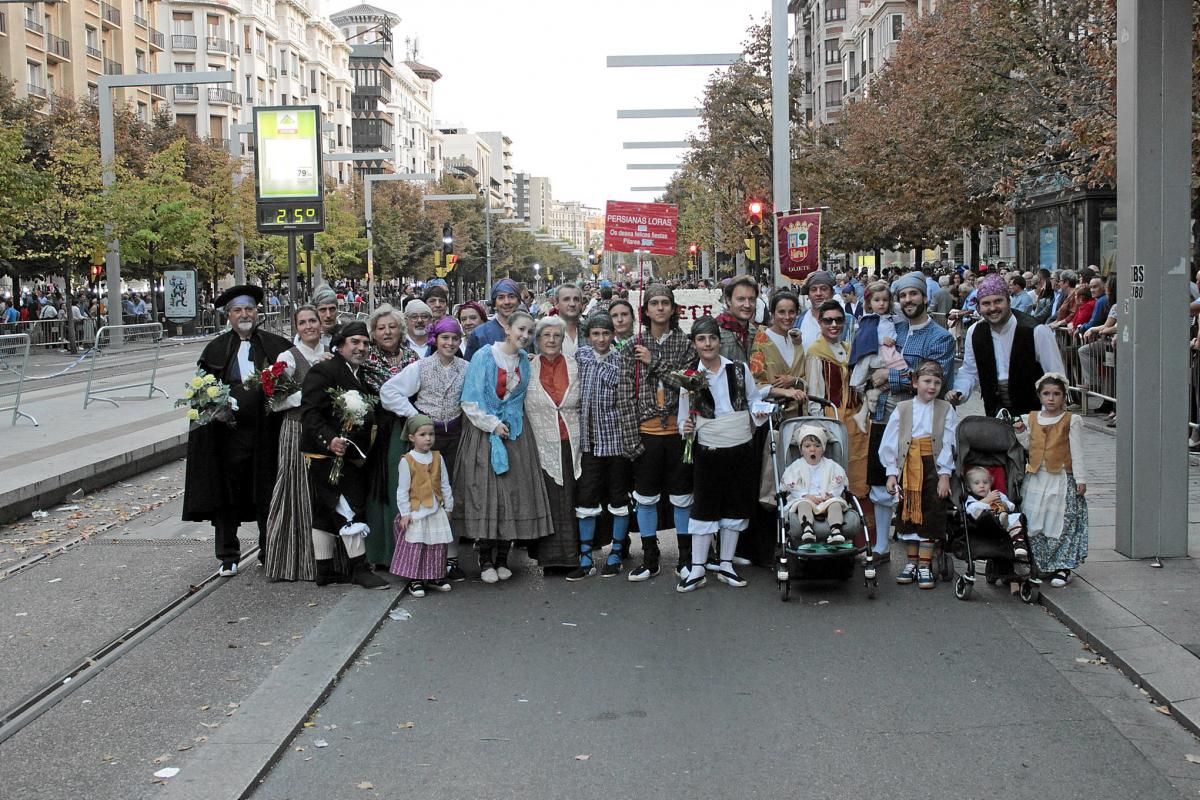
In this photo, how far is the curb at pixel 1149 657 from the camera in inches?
229

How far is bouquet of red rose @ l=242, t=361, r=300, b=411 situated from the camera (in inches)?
324

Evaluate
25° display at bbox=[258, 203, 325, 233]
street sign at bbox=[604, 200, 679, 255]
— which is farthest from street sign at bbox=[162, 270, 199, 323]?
25° display at bbox=[258, 203, 325, 233]

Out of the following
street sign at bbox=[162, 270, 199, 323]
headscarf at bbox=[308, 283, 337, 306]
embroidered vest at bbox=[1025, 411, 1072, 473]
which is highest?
street sign at bbox=[162, 270, 199, 323]

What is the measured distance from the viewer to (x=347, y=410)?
8.05 meters

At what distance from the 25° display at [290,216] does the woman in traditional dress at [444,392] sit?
7141 mm

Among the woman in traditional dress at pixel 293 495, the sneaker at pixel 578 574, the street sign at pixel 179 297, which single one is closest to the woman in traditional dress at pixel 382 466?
the woman in traditional dress at pixel 293 495

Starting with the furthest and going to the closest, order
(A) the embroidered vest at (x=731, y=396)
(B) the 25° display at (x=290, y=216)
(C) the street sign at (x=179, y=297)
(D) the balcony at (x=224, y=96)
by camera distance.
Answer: (D) the balcony at (x=224, y=96) → (C) the street sign at (x=179, y=297) → (B) the 25° display at (x=290, y=216) → (A) the embroidered vest at (x=731, y=396)

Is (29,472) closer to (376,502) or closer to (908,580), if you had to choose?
(376,502)

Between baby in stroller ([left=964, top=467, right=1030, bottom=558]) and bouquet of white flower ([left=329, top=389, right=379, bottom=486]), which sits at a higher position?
bouquet of white flower ([left=329, top=389, right=379, bottom=486])

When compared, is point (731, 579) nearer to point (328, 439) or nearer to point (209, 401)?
point (328, 439)

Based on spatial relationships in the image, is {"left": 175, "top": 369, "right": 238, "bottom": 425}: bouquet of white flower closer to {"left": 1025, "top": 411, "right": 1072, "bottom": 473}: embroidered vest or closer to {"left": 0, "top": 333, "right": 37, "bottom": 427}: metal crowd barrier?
{"left": 1025, "top": 411, "right": 1072, "bottom": 473}: embroidered vest

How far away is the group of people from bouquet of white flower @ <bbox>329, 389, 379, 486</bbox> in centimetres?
1

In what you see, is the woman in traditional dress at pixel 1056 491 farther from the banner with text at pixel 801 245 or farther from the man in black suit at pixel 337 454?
the banner with text at pixel 801 245

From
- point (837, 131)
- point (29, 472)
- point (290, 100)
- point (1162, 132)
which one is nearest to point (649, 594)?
point (1162, 132)
